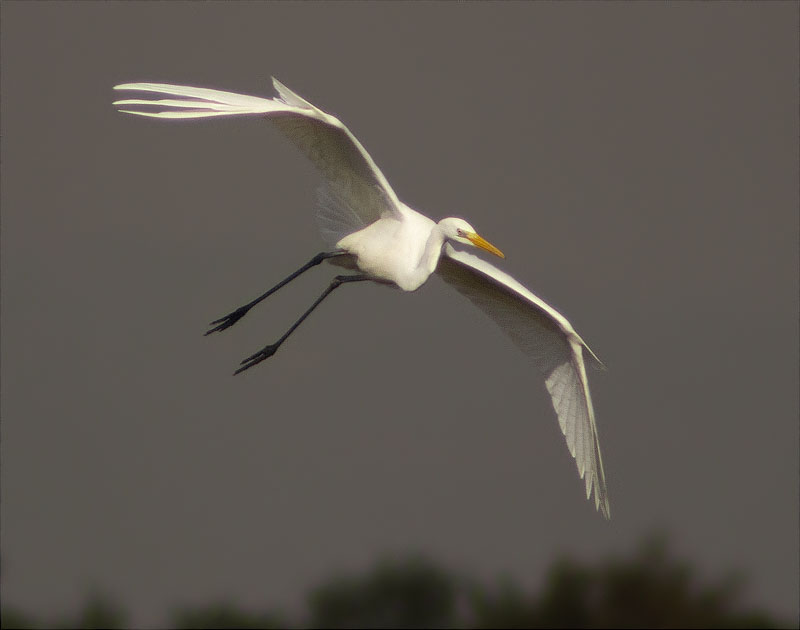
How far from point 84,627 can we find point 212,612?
5550 millimetres

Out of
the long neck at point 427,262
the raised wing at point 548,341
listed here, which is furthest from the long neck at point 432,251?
the raised wing at point 548,341

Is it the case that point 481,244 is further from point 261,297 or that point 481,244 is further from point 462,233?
point 261,297

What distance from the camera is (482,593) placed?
2275cm

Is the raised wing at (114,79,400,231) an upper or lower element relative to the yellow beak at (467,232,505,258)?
upper

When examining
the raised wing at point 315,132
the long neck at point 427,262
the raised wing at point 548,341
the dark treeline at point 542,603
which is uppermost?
the raised wing at point 315,132

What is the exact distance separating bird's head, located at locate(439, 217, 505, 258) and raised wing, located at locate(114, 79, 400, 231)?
327 mm

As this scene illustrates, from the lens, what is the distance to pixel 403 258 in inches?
303

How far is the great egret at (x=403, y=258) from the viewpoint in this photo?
739 cm

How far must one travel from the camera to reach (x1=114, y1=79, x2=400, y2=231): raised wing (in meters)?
6.20

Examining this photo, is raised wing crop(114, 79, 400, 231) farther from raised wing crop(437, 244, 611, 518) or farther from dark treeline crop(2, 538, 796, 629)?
dark treeline crop(2, 538, 796, 629)

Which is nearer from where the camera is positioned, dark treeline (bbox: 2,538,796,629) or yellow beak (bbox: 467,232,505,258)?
yellow beak (bbox: 467,232,505,258)

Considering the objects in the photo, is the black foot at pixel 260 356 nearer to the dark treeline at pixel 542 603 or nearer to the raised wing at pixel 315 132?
the raised wing at pixel 315 132

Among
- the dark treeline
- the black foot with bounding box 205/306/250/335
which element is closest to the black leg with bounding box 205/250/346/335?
the black foot with bounding box 205/306/250/335

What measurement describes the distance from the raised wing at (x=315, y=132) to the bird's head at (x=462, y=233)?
12.9 inches
